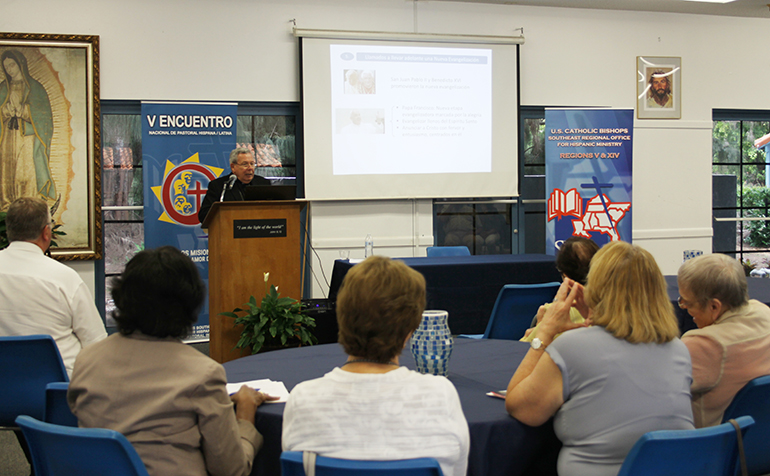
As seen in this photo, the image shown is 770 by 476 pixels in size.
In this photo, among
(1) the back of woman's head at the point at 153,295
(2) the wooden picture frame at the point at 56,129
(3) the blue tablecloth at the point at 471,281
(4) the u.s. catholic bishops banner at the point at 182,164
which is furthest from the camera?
(4) the u.s. catholic bishops banner at the point at 182,164

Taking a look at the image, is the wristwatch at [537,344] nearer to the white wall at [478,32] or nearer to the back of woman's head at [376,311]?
the back of woman's head at [376,311]

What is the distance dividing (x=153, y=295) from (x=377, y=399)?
0.57 metres

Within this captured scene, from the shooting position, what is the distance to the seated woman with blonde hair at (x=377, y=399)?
1178 millimetres

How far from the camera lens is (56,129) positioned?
216 inches

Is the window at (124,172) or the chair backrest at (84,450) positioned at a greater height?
the window at (124,172)

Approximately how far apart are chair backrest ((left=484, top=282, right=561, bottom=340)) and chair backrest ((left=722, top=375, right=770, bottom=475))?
1.41m

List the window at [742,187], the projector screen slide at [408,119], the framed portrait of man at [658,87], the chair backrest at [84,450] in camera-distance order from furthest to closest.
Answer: the window at [742,187] → the framed portrait of man at [658,87] → the projector screen slide at [408,119] → the chair backrest at [84,450]

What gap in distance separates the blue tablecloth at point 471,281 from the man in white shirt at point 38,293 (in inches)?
84.4

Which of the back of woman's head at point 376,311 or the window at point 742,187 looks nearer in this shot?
the back of woman's head at point 376,311

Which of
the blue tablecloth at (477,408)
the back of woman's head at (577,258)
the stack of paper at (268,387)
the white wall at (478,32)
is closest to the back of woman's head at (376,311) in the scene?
the blue tablecloth at (477,408)

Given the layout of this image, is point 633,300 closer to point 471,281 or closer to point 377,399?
point 377,399

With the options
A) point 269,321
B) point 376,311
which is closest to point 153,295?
point 376,311

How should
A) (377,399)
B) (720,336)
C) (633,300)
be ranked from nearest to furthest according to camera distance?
(377,399) < (633,300) < (720,336)

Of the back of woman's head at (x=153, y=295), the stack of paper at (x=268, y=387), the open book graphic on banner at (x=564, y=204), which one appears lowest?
the stack of paper at (x=268, y=387)
